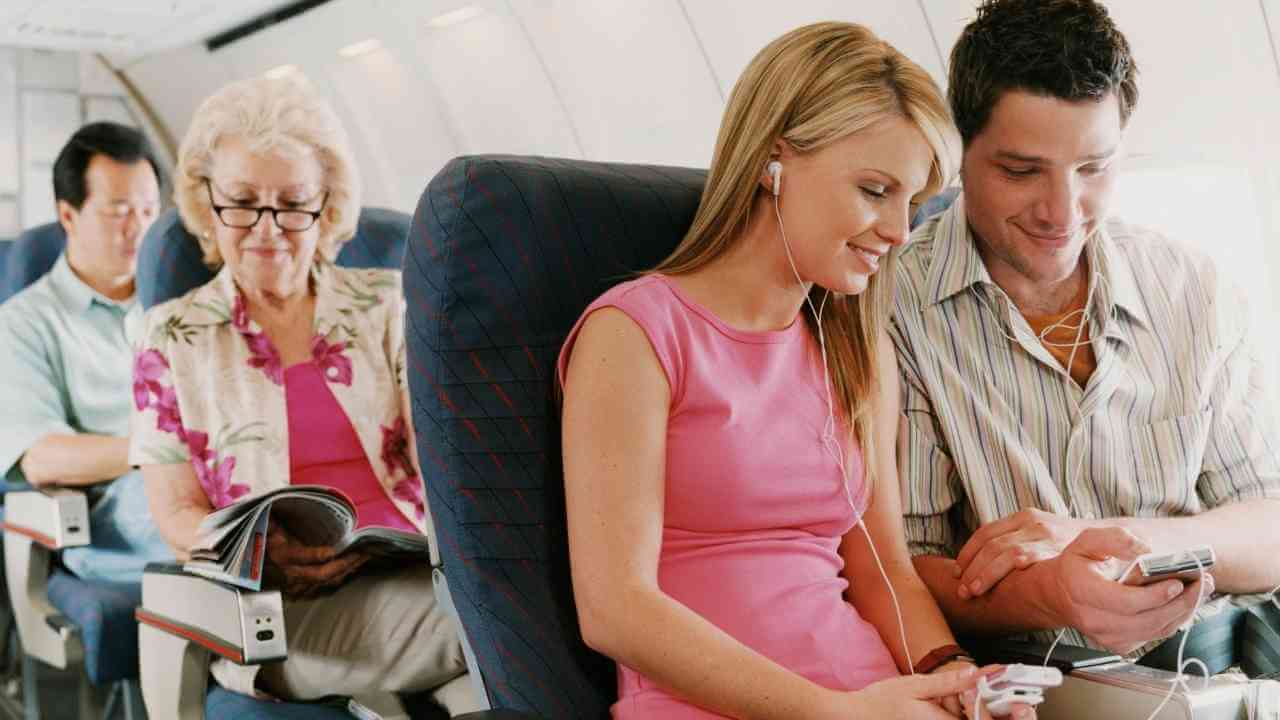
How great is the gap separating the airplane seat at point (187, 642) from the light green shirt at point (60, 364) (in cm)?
95

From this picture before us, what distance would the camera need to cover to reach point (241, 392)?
106 inches

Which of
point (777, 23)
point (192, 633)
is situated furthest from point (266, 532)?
point (777, 23)

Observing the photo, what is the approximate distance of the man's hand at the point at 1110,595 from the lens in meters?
1.69

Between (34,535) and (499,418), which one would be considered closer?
(499,418)

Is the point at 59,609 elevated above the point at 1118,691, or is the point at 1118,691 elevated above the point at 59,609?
the point at 1118,691

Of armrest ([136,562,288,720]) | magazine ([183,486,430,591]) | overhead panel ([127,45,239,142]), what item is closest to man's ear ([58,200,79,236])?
armrest ([136,562,288,720])

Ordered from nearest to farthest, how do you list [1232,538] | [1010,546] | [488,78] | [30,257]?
[1010,546]
[1232,538]
[30,257]
[488,78]

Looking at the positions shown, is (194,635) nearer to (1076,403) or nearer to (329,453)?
(329,453)

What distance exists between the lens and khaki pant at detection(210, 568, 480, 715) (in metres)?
2.23

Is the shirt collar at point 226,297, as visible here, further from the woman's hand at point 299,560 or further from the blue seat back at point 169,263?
the woman's hand at point 299,560

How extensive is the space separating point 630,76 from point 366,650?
5.10 m

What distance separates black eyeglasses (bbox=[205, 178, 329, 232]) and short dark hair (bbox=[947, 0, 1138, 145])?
55.2 inches

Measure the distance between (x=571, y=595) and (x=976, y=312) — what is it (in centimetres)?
88

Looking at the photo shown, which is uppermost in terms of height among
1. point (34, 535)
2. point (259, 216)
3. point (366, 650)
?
point (259, 216)
